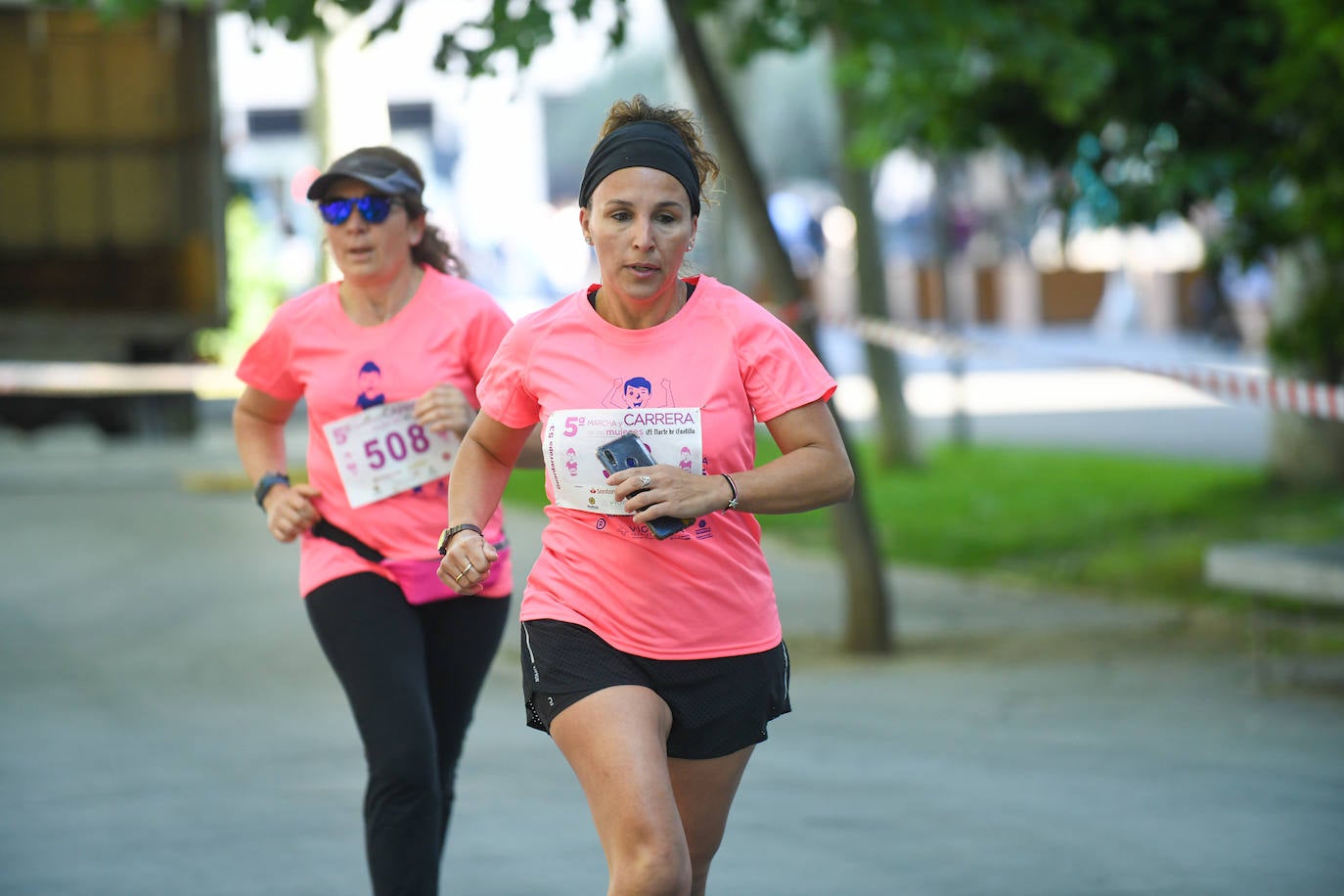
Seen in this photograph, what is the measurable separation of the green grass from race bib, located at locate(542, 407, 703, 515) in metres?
5.81

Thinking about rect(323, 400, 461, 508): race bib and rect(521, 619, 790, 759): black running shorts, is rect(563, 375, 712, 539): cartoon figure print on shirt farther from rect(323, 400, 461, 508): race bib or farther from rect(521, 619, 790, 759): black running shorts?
rect(323, 400, 461, 508): race bib

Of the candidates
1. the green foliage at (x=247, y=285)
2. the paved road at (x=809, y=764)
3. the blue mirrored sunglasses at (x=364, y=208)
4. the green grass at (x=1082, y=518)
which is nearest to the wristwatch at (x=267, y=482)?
the blue mirrored sunglasses at (x=364, y=208)

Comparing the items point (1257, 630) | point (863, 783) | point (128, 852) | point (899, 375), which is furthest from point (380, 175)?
point (899, 375)

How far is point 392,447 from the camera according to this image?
4.44m

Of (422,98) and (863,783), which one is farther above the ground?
(422,98)

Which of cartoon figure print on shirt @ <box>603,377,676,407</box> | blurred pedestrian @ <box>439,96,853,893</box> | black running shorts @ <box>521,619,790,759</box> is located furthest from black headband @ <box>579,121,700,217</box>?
black running shorts @ <box>521,619,790,759</box>

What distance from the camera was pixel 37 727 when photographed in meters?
7.35

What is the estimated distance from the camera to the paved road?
5.38 meters

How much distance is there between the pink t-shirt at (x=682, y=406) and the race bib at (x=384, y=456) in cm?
87

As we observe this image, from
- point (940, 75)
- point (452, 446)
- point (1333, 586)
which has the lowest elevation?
point (1333, 586)

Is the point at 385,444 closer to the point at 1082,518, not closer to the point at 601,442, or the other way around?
the point at 601,442

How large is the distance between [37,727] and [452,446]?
3.63 metres

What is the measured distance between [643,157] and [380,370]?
123 centimetres

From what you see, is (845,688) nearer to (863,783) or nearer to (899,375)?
(863,783)
